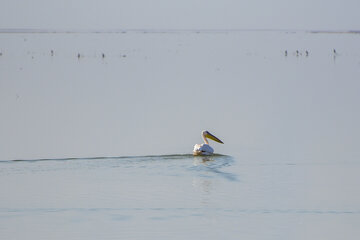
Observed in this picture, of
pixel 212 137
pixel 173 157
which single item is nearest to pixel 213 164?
pixel 173 157

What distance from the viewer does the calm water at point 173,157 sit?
1322 cm

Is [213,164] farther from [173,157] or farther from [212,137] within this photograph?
[212,137]

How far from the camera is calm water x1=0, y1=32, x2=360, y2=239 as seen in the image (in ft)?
43.4

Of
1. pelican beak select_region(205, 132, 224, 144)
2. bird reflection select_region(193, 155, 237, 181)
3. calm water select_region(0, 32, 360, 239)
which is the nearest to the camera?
calm water select_region(0, 32, 360, 239)

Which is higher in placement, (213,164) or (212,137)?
(212,137)

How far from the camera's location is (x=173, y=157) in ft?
61.2

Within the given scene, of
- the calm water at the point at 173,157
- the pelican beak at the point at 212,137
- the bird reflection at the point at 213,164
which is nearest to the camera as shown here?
the calm water at the point at 173,157

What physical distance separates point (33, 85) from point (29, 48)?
77.5ft

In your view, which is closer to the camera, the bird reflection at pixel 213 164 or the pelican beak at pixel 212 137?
the bird reflection at pixel 213 164

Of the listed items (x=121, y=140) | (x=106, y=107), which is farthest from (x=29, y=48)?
(x=121, y=140)

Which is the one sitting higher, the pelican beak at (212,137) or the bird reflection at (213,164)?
the pelican beak at (212,137)

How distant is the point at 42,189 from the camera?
15508 mm

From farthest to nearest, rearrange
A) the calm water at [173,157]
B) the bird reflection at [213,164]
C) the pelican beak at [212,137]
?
the pelican beak at [212,137]
the bird reflection at [213,164]
the calm water at [173,157]

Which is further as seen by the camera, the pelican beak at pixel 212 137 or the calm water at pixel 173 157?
the pelican beak at pixel 212 137
